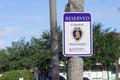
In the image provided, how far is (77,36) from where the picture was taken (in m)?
7.13

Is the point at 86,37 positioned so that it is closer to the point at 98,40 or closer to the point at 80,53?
the point at 80,53

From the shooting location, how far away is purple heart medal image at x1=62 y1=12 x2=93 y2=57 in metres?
7.11

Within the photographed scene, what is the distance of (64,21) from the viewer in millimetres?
7172

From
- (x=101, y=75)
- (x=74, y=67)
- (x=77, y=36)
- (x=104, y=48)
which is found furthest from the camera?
(x=101, y=75)

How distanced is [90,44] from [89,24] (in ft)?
1.11

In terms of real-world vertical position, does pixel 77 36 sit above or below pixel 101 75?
above

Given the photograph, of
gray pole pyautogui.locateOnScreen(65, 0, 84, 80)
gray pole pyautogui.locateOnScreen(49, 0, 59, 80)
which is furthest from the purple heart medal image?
gray pole pyautogui.locateOnScreen(49, 0, 59, 80)

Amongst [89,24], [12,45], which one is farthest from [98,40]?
[89,24]

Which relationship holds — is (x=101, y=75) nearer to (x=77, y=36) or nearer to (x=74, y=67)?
(x=74, y=67)

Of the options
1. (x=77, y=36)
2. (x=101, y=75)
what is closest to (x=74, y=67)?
(x=77, y=36)

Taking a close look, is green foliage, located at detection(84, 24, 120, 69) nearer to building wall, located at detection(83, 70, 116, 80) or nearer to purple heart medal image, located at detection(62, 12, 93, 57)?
building wall, located at detection(83, 70, 116, 80)

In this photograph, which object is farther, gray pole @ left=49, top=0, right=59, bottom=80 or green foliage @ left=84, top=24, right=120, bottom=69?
green foliage @ left=84, top=24, right=120, bottom=69

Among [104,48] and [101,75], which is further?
[101,75]

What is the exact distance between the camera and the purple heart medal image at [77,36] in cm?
711
